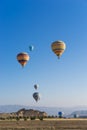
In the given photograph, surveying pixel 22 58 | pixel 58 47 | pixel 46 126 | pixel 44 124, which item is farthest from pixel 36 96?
pixel 46 126

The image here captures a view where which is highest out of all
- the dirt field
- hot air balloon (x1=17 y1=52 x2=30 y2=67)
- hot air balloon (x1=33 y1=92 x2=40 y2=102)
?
hot air balloon (x1=17 y1=52 x2=30 y2=67)

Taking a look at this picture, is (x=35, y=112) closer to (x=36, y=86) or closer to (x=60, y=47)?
(x=36, y=86)

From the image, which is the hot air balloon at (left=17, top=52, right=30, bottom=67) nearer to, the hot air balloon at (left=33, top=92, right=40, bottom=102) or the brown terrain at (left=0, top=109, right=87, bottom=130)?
the brown terrain at (left=0, top=109, right=87, bottom=130)

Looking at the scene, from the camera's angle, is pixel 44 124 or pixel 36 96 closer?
pixel 44 124

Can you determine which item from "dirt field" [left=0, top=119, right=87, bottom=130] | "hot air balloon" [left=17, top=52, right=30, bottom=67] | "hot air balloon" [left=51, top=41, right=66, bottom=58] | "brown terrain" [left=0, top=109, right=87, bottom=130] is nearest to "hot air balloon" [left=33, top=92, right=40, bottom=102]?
"brown terrain" [left=0, top=109, right=87, bottom=130]

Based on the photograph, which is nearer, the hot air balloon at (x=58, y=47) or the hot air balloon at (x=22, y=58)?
the hot air balloon at (x=58, y=47)

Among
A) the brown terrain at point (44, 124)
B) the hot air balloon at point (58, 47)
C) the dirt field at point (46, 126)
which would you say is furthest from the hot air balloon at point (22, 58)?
the dirt field at point (46, 126)

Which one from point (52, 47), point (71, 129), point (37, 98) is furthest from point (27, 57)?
point (71, 129)

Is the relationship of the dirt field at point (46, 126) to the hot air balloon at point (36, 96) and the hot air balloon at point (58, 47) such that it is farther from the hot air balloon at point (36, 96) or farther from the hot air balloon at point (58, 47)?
the hot air balloon at point (36, 96)

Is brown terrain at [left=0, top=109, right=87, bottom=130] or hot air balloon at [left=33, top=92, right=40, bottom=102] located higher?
hot air balloon at [left=33, top=92, right=40, bottom=102]

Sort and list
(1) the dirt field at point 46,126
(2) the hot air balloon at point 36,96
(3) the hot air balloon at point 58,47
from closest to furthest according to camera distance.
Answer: (1) the dirt field at point 46,126 < (3) the hot air balloon at point 58,47 < (2) the hot air balloon at point 36,96

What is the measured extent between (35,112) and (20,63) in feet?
316

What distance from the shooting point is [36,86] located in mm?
104750

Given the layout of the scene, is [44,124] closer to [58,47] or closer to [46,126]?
[46,126]
